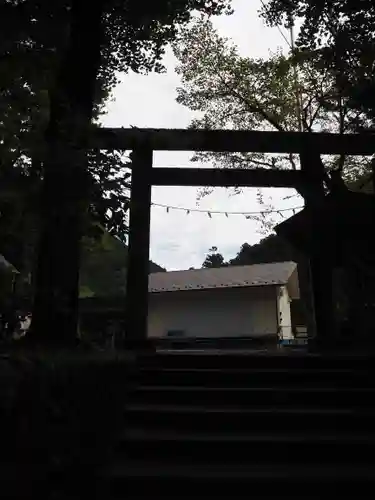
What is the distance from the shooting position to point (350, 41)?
624 cm

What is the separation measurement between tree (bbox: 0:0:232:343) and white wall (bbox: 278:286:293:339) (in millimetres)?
11239

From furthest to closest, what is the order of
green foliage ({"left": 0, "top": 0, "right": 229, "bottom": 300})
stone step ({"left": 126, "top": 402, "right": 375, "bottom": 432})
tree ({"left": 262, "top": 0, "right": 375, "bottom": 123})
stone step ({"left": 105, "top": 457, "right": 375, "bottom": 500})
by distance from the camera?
tree ({"left": 262, "top": 0, "right": 375, "bottom": 123}), stone step ({"left": 126, "top": 402, "right": 375, "bottom": 432}), green foliage ({"left": 0, "top": 0, "right": 229, "bottom": 300}), stone step ({"left": 105, "top": 457, "right": 375, "bottom": 500})

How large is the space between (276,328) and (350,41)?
1113 centimetres

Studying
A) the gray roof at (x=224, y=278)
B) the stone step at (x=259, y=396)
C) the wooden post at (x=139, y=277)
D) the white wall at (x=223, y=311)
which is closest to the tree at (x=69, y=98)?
the stone step at (x=259, y=396)

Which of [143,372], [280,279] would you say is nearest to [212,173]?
[143,372]

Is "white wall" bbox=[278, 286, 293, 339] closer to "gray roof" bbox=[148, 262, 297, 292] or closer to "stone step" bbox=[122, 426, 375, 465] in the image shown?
"gray roof" bbox=[148, 262, 297, 292]

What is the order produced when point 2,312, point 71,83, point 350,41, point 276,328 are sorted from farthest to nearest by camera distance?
point 276,328
point 350,41
point 71,83
point 2,312

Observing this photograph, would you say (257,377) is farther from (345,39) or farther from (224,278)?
(224,278)

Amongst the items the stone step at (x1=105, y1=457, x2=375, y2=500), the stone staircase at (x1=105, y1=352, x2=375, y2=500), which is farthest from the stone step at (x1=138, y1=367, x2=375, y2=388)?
the stone step at (x1=105, y1=457, x2=375, y2=500)

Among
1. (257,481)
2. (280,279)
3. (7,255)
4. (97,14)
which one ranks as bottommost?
(257,481)

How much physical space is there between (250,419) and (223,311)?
491 inches

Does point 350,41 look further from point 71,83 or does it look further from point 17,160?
point 17,160

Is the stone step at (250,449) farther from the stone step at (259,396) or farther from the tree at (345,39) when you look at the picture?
the tree at (345,39)

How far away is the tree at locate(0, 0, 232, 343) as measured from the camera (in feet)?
11.2
